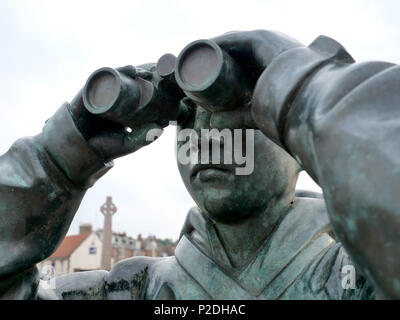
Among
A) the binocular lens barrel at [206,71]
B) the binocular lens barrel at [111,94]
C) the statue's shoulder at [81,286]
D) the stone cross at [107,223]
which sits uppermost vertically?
the binocular lens barrel at [206,71]

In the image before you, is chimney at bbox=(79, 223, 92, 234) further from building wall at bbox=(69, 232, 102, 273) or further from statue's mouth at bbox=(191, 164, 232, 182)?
statue's mouth at bbox=(191, 164, 232, 182)

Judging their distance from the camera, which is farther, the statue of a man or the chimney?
the chimney

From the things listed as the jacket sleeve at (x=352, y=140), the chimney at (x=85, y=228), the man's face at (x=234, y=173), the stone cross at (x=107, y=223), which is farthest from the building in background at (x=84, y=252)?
the jacket sleeve at (x=352, y=140)

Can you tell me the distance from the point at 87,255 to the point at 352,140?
3293 centimetres

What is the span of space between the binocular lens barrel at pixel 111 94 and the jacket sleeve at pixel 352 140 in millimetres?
438

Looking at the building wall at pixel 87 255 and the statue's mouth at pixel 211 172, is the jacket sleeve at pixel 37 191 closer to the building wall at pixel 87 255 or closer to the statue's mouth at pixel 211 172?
the statue's mouth at pixel 211 172

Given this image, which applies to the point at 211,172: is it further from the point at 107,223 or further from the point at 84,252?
the point at 84,252

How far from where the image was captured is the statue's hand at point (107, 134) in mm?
1560

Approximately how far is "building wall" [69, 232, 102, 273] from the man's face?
102 ft

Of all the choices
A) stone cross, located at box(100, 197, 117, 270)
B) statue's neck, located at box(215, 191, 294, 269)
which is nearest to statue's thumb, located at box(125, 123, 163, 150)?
statue's neck, located at box(215, 191, 294, 269)

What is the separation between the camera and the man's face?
61.9 inches

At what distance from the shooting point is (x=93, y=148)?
62.6 inches

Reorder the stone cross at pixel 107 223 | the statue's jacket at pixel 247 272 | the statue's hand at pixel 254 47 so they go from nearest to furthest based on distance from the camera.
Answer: the statue's hand at pixel 254 47 → the statue's jacket at pixel 247 272 → the stone cross at pixel 107 223

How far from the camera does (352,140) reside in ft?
3.10
